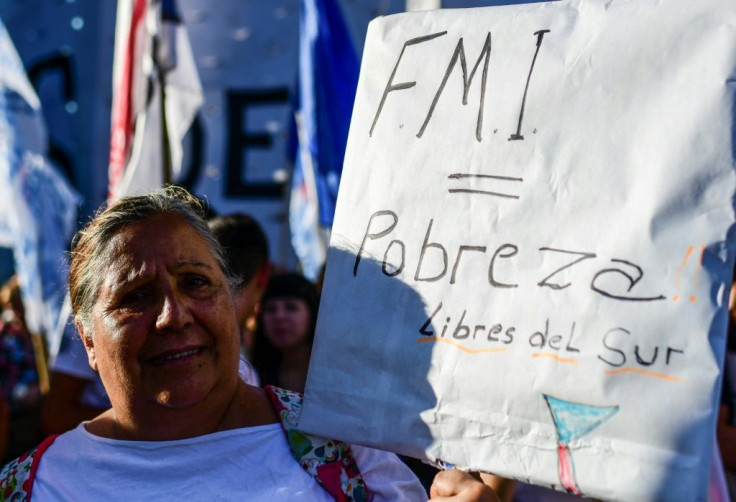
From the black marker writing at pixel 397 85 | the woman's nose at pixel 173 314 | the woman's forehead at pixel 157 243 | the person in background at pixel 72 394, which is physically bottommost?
the person in background at pixel 72 394

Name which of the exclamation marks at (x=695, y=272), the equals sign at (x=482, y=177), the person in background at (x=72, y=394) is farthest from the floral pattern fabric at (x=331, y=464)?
the person in background at (x=72, y=394)

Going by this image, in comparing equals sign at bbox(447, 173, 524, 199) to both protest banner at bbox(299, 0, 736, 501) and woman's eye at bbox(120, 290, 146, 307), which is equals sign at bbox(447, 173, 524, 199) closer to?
protest banner at bbox(299, 0, 736, 501)

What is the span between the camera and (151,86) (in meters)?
3.91

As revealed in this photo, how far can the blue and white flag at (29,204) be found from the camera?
14.8 feet

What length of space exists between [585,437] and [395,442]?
12.5 inches

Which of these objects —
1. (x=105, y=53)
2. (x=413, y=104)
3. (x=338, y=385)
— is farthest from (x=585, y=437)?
(x=105, y=53)

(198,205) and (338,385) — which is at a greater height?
(198,205)

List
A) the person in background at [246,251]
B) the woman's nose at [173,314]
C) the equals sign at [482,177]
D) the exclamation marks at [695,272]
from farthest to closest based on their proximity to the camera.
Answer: the person in background at [246,251] < the woman's nose at [173,314] < the equals sign at [482,177] < the exclamation marks at [695,272]

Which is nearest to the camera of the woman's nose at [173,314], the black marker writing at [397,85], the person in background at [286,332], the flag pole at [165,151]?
the black marker writing at [397,85]

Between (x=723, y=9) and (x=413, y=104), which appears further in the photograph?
(x=413, y=104)

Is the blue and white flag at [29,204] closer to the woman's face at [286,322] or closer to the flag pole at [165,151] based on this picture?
the flag pole at [165,151]

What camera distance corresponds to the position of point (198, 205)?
1834 mm

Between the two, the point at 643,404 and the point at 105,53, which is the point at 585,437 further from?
the point at 105,53

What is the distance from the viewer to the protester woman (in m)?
1.47
